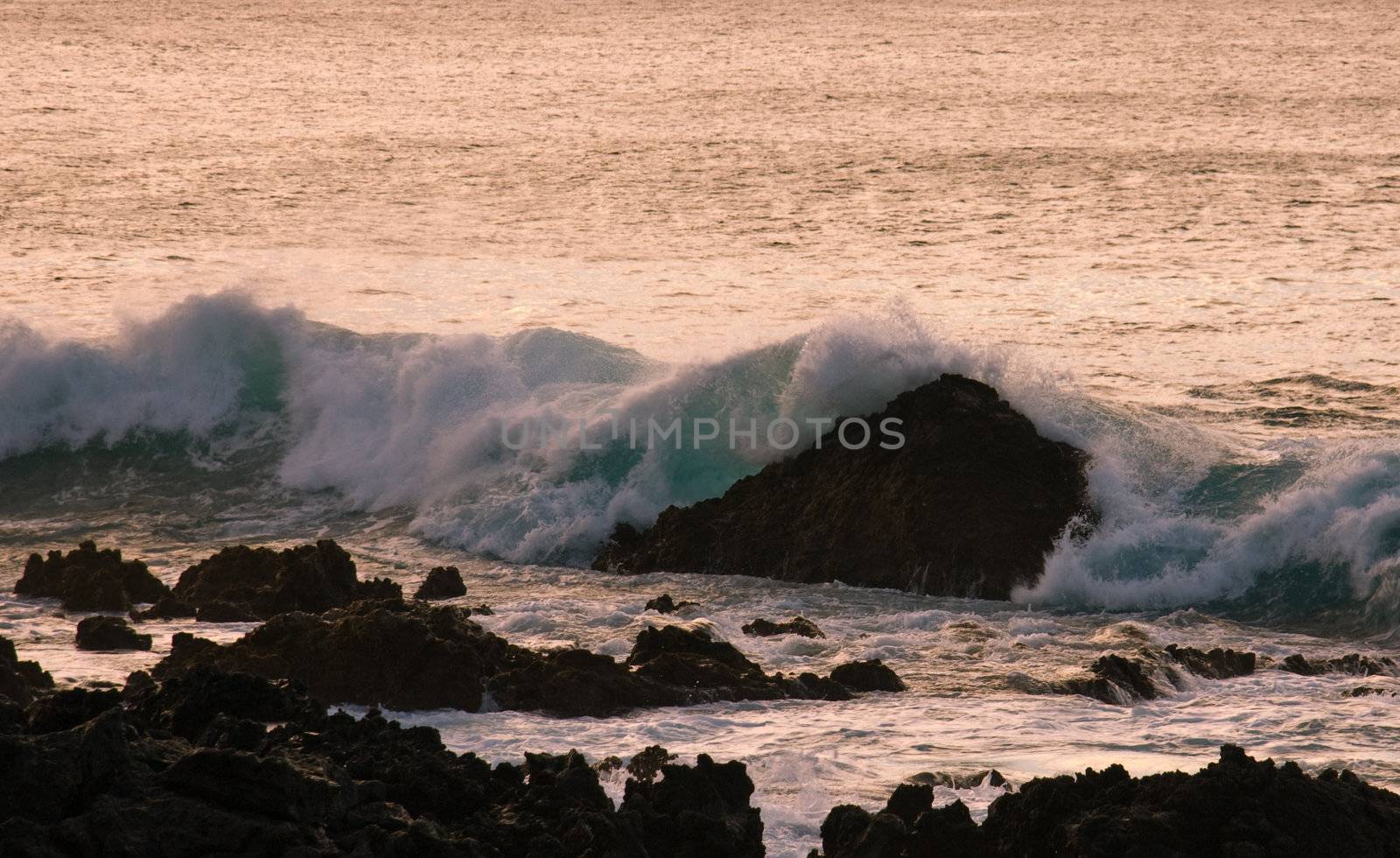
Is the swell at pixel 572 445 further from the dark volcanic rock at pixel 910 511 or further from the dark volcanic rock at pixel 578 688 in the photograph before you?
the dark volcanic rock at pixel 578 688

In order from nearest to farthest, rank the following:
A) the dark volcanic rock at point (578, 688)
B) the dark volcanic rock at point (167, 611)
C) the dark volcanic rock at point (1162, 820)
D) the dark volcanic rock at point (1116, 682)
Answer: the dark volcanic rock at point (1162, 820), the dark volcanic rock at point (578, 688), the dark volcanic rock at point (1116, 682), the dark volcanic rock at point (167, 611)

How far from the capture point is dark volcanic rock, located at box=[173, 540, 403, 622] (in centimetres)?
1395

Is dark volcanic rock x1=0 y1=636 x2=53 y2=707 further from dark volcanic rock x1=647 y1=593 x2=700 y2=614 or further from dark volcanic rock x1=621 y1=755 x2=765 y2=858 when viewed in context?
dark volcanic rock x1=647 y1=593 x2=700 y2=614

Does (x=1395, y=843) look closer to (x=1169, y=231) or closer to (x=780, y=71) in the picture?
(x=1169, y=231)

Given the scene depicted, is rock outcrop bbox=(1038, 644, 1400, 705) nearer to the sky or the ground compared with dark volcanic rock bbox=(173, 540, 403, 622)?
nearer to the ground

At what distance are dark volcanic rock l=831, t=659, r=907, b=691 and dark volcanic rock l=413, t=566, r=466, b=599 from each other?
4.36 meters

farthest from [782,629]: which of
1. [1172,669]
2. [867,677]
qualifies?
[1172,669]

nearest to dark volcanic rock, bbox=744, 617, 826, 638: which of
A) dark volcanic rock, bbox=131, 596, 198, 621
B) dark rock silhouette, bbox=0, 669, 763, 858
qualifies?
dark rock silhouette, bbox=0, 669, 763, 858

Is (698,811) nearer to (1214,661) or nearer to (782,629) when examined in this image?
(782,629)

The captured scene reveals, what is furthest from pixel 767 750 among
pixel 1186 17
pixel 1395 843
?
pixel 1186 17

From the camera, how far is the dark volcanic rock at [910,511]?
611 inches

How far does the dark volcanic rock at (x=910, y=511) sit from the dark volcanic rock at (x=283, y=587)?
323cm

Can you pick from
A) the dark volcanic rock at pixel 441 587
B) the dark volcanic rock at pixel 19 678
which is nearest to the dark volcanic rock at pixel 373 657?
the dark volcanic rock at pixel 19 678

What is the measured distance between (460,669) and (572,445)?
8229 mm
